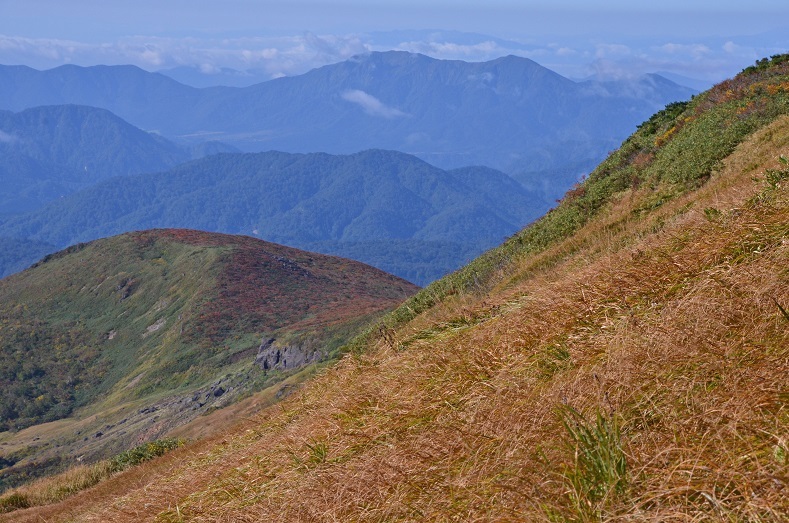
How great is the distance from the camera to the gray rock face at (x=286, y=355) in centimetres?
5162

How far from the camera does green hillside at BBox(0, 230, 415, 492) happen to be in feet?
181

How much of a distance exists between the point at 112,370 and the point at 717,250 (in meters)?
78.7

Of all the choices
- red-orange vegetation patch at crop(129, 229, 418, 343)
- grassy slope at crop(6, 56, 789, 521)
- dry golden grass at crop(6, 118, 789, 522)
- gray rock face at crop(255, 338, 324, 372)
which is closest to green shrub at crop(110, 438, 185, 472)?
grassy slope at crop(6, 56, 789, 521)

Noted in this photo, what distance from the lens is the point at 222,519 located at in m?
5.33

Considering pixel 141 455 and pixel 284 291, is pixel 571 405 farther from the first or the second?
pixel 284 291

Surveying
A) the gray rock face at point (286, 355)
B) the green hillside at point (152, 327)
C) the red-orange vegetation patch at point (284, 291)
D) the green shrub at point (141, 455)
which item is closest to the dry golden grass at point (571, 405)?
the green shrub at point (141, 455)

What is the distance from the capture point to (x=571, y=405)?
174 inches

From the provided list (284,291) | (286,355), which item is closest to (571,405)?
(286,355)

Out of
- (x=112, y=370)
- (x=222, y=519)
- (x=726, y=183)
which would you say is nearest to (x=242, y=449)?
(x=222, y=519)

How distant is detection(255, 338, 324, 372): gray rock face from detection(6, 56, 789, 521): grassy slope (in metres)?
43.1

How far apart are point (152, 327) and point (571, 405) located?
81768 millimetres

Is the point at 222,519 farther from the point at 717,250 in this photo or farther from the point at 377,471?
the point at 717,250

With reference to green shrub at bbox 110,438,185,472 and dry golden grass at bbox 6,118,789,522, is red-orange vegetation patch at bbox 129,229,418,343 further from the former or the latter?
dry golden grass at bbox 6,118,789,522

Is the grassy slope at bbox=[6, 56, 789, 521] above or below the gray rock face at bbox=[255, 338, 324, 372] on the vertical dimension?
above
